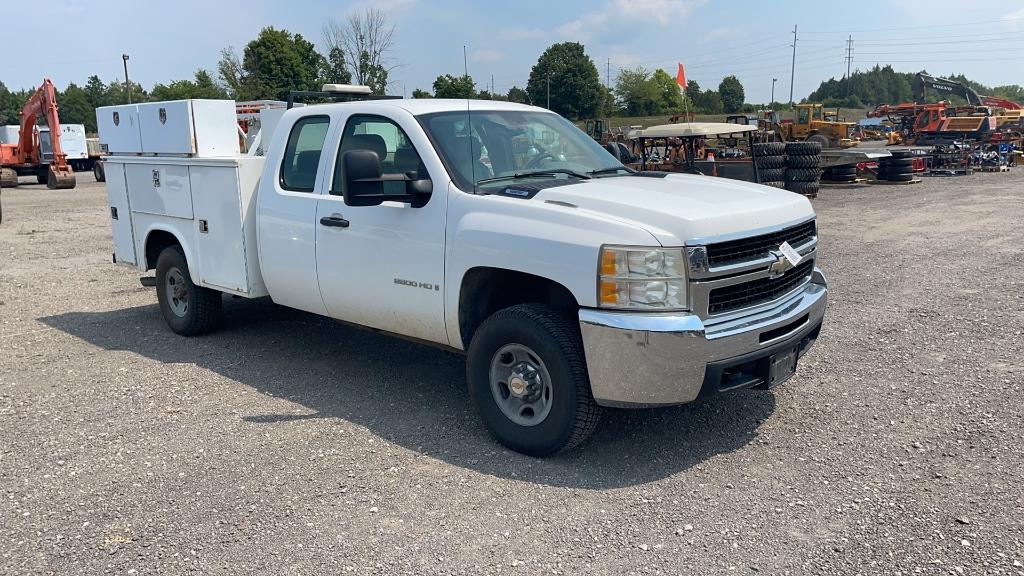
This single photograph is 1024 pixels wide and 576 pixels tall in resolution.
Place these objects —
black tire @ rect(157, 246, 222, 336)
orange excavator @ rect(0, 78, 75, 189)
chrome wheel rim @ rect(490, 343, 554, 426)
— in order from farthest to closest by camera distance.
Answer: orange excavator @ rect(0, 78, 75, 189), black tire @ rect(157, 246, 222, 336), chrome wheel rim @ rect(490, 343, 554, 426)

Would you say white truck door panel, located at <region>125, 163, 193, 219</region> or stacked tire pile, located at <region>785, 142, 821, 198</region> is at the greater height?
white truck door panel, located at <region>125, 163, 193, 219</region>

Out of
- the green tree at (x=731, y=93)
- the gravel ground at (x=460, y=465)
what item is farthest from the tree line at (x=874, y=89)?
the gravel ground at (x=460, y=465)

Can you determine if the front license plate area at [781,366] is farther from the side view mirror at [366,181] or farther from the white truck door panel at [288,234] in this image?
the white truck door panel at [288,234]

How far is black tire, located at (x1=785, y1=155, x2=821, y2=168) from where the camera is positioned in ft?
60.6

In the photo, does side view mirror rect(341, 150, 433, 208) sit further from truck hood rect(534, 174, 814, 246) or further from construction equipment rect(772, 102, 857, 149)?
construction equipment rect(772, 102, 857, 149)

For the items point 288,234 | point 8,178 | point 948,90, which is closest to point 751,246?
point 288,234

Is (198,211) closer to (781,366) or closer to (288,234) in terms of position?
(288,234)

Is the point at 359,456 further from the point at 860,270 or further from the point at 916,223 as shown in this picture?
the point at 916,223

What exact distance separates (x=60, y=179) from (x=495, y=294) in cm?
2857

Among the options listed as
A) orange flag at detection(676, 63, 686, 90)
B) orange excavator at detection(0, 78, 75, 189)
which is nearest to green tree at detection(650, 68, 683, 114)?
orange excavator at detection(0, 78, 75, 189)

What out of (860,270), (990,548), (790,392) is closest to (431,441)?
(790,392)

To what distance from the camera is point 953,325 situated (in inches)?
266

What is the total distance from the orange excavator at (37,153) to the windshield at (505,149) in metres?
26.4

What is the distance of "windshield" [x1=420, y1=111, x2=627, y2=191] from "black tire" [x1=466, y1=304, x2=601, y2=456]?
886 millimetres
